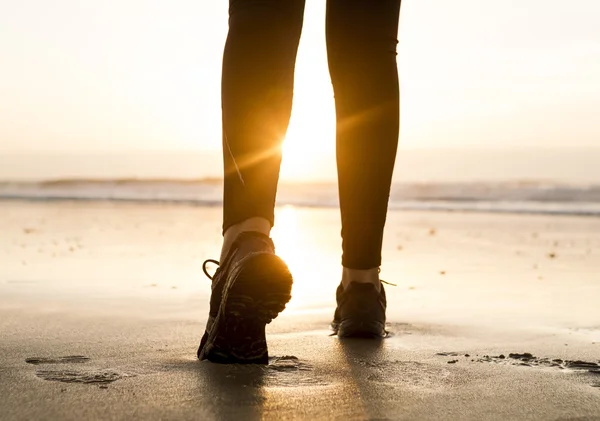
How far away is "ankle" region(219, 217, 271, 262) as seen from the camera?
1.58 meters

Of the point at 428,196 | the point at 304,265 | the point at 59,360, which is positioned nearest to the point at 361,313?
the point at 59,360

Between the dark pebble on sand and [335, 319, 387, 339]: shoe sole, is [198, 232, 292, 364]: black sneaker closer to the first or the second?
[335, 319, 387, 339]: shoe sole

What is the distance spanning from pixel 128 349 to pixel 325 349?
1.36ft

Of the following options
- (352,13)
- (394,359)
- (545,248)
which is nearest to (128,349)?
(394,359)

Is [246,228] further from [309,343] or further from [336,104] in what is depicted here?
[336,104]

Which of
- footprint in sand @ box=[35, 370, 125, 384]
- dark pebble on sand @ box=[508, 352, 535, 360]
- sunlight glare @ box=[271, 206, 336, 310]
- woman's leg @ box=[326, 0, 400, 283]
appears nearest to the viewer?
footprint in sand @ box=[35, 370, 125, 384]

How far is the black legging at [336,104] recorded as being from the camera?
62.3 inches

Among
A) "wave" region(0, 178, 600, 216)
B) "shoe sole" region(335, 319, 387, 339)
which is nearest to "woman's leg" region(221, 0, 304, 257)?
"shoe sole" region(335, 319, 387, 339)

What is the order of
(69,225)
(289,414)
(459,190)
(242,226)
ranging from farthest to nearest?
(459,190)
(69,225)
(242,226)
(289,414)

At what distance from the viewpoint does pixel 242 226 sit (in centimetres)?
158

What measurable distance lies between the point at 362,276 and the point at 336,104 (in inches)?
16.6

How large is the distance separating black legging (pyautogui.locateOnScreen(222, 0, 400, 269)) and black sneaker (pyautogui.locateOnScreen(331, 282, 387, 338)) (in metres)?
0.06

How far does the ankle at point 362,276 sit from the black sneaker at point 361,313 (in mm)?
11

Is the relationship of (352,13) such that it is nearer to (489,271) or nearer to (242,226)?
(242,226)
